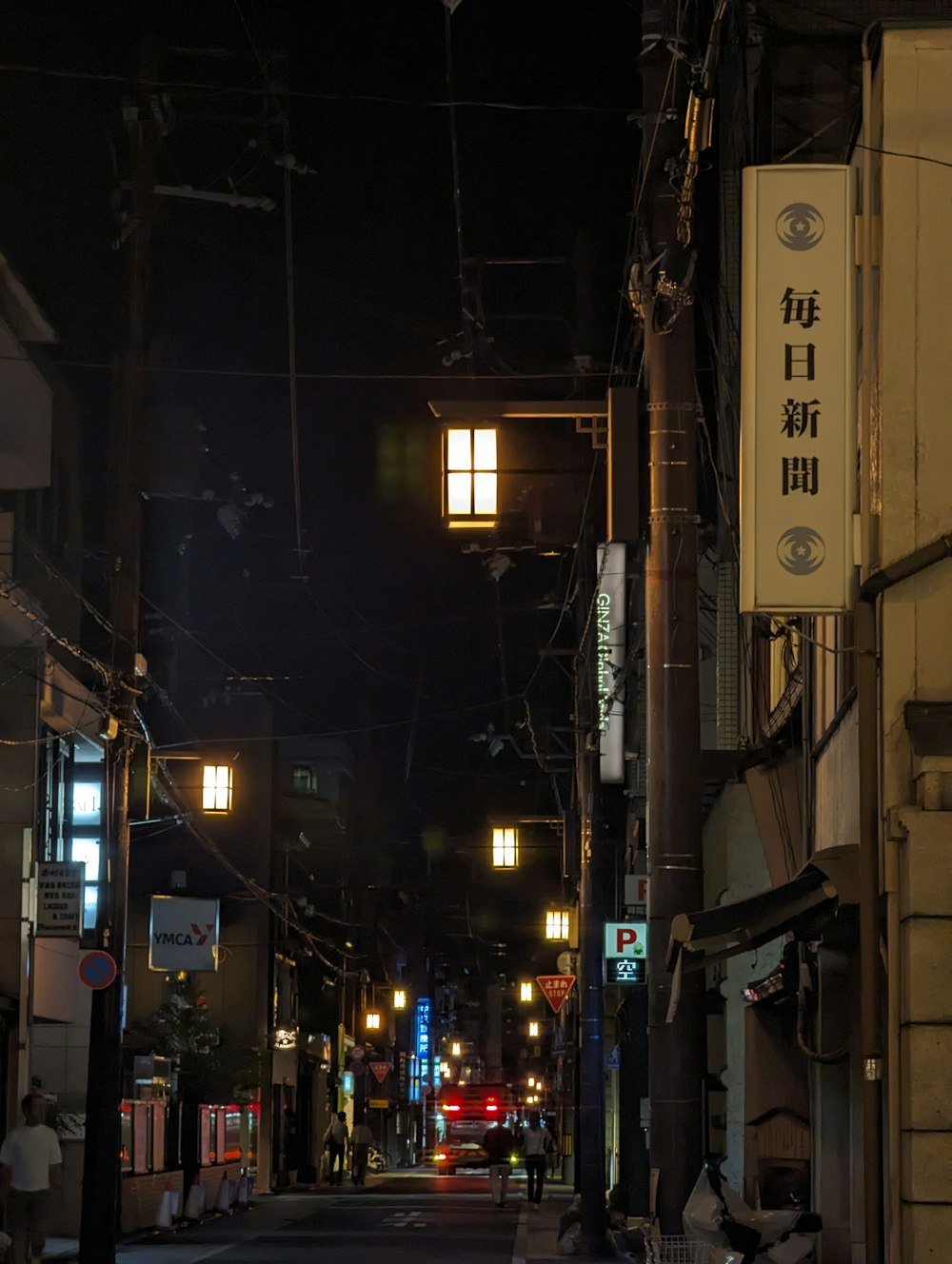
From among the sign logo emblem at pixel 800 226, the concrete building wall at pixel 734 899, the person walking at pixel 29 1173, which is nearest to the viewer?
the sign logo emblem at pixel 800 226

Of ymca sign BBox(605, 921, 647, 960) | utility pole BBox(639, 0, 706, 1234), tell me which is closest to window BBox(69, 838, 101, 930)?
ymca sign BBox(605, 921, 647, 960)

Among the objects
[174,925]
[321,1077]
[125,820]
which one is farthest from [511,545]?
[321,1077]

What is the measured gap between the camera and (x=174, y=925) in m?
35.3

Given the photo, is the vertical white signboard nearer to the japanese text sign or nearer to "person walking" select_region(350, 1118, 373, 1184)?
the japanese text sign

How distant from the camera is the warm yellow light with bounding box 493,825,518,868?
44.5m

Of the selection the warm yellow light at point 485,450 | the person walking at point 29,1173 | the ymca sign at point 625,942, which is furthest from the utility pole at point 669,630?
the ymca sign at point 625,942

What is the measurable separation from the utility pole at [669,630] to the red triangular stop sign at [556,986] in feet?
74.5

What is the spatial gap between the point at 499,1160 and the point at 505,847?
9.15 meters

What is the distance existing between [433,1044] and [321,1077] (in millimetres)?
46103

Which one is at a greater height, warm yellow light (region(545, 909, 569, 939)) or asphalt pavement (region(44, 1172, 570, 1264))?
warm yellow light (region(545, 909, 569, 939))

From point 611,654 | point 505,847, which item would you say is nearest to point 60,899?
point 611,654

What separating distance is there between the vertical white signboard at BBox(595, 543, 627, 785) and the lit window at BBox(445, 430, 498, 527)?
9233 millimetres

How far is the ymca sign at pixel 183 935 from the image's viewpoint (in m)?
34.9

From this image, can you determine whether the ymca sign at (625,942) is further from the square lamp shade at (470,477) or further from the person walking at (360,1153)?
the person walking at (360,1153)
